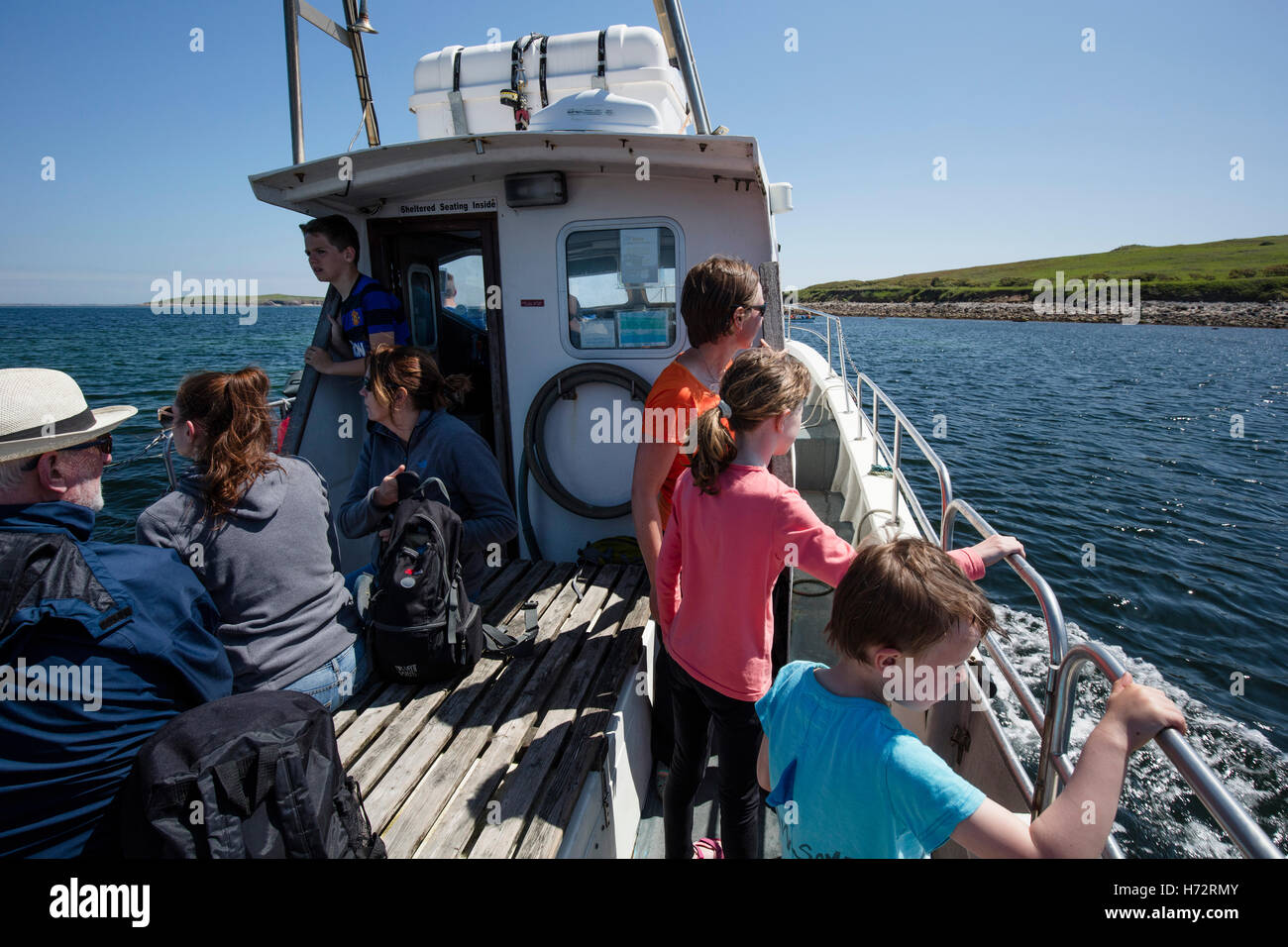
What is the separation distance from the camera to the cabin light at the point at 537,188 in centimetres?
415

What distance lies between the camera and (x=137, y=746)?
1489mm

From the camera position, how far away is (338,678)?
245cm

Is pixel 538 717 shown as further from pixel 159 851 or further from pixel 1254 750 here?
pixel 1254 750

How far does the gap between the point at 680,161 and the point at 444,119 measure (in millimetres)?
2367

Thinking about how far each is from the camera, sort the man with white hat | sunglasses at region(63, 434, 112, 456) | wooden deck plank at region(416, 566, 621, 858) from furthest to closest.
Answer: wooden deck plank at region(416, 566, 621, 858), sunglasses at region(63, 434, 112, 456), the man with white hat

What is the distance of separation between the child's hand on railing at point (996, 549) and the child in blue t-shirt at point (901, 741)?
0.43 metres

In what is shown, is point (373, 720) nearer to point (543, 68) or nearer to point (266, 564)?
point (266, 564)

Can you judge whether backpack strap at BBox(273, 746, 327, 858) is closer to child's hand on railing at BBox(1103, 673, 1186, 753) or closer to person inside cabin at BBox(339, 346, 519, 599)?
person inside cabin at BBox(339, 346, 519, 599)

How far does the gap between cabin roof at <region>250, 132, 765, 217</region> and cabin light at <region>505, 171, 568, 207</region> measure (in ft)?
0.16

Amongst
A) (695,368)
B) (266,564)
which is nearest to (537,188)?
(695,368)

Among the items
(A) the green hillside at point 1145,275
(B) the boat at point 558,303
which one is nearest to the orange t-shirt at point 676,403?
(B) the boat at point 558,303

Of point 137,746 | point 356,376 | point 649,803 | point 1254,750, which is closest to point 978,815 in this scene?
point 137,746

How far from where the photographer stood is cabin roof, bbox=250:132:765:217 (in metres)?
3.55

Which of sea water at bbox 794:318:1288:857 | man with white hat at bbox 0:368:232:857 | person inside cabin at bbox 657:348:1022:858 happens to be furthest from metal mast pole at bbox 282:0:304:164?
sea water at bbox 794:318:1288:857
